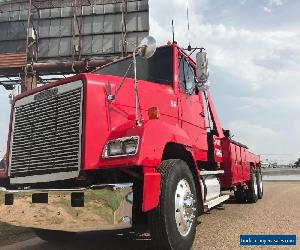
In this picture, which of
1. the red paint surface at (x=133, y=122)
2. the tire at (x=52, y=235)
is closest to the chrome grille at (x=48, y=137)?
the red paint surface at (x=133, y=122)

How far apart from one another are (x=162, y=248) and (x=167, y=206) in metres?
0.42

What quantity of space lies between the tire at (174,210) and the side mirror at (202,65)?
5.20 feet

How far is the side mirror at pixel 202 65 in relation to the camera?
5566 millimetres

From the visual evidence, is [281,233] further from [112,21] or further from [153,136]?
[112,21]

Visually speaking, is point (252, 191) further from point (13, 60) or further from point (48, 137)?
point (13, 60)

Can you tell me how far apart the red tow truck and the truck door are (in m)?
0.63

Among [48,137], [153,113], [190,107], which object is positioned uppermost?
[190,107]

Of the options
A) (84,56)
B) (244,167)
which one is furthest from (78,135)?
(84,56)

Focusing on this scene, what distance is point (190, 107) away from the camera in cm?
612

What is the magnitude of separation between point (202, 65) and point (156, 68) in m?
0.67

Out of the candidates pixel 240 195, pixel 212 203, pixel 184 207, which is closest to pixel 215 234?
pixel 212 203

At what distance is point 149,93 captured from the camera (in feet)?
16.4

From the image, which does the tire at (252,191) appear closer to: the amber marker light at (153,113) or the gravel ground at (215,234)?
the gravel ground at (215,234)

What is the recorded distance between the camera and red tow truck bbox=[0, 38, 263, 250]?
12.1ft
